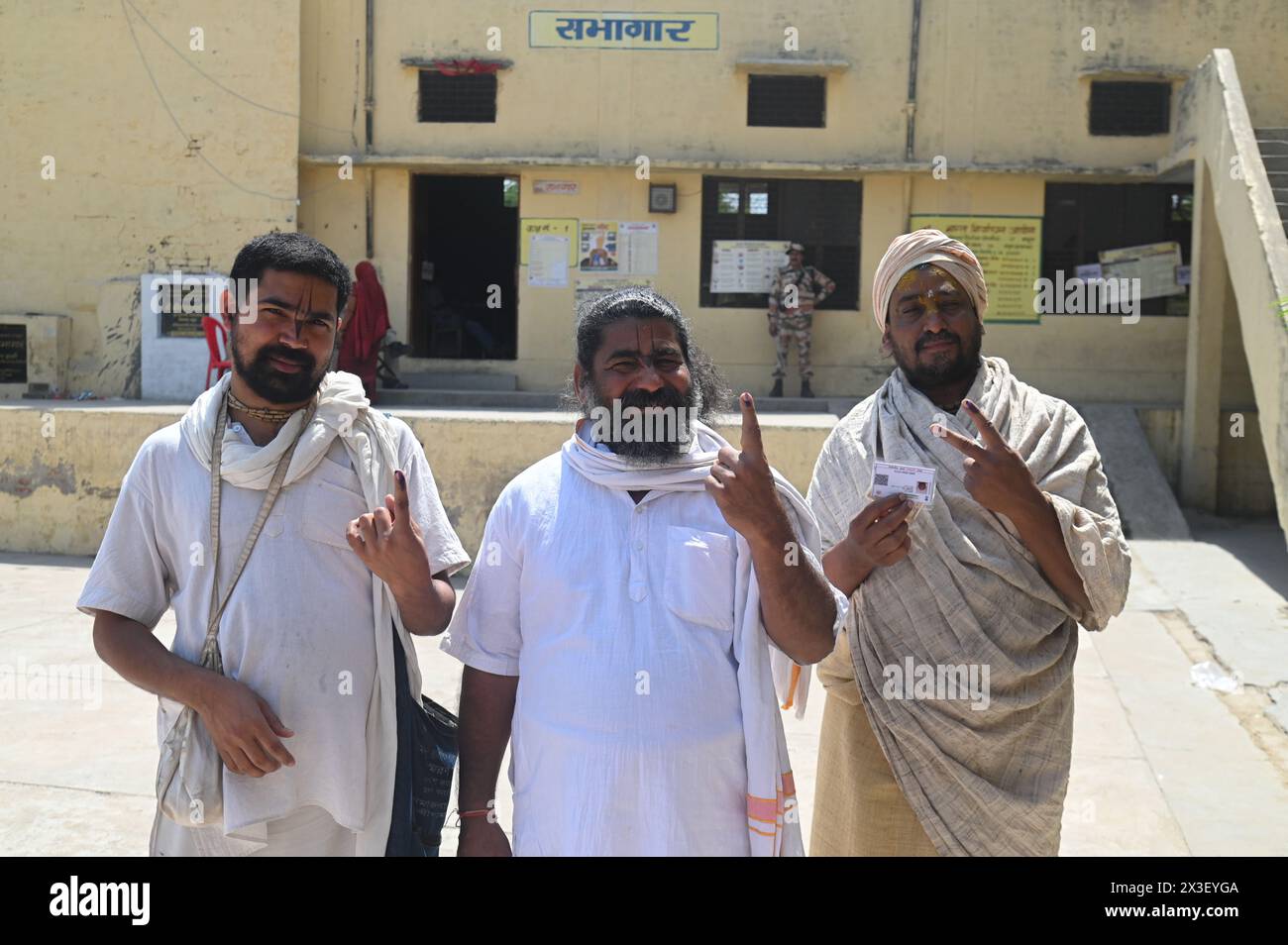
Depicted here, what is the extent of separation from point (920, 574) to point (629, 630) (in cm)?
91

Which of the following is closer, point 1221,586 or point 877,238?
point 1221,586

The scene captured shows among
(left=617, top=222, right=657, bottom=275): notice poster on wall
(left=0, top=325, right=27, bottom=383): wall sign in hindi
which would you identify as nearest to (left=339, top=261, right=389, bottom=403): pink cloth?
(left=617, top=222, right=657, bottom=275): notice poster on wall

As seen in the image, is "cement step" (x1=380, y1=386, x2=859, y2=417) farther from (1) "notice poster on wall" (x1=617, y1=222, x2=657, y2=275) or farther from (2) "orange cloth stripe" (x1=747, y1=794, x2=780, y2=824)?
(2) "orange cloth stripe" (x1=747, y1=794, x2=780, y2=824)

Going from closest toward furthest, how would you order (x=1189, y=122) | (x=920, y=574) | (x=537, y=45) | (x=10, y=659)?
(x=920, y=574) < (x=10, y=659) < (x=1189, y=122) < (x=537, y=45)

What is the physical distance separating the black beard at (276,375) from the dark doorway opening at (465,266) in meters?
12.1

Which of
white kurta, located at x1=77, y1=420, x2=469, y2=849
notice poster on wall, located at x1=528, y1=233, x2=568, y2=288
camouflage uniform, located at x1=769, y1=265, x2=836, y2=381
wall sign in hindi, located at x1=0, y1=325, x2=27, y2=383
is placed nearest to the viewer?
white kurta, located at x1=77, y1=420, x2=469, y2=849

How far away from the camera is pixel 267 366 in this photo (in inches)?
91.2

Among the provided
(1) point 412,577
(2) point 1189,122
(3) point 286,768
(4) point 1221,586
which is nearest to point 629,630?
(1) point 412,577

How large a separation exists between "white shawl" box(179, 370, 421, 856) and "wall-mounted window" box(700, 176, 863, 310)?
11697 mm

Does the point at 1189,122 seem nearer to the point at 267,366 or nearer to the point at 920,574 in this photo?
the point at 920,574

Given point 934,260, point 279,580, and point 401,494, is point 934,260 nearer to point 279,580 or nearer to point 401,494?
point 401,494

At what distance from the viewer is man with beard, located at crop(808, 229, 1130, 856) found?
2.60m

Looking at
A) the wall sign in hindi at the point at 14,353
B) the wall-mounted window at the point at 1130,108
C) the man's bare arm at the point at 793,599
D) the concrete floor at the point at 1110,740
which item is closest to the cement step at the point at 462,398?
the wall sign in hindi at the point at 14,353

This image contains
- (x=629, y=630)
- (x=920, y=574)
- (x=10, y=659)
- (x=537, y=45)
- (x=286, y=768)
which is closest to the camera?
(x=629, y=630)
